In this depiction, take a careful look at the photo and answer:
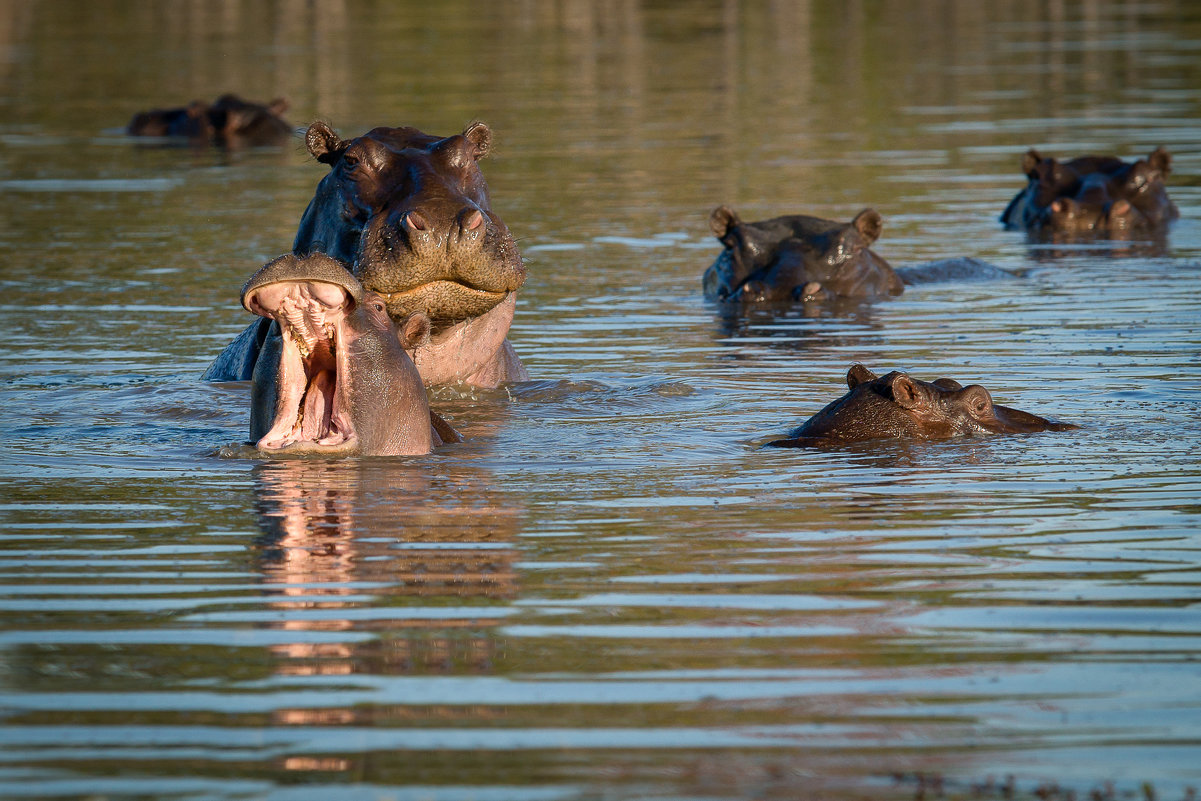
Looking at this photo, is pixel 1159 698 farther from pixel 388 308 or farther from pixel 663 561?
pixel 388 308

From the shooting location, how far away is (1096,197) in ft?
58.0

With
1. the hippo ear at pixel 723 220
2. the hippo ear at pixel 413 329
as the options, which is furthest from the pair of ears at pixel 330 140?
the hippo ear at pixel 723 220

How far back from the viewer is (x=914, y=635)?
5367 millimetres

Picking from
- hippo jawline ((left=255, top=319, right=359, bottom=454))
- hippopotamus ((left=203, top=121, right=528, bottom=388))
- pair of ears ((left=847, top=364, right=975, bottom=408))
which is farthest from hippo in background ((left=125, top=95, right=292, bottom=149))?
hippo jawline ((left=255, top=319, right=359, bottom=454))

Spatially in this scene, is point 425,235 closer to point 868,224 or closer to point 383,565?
point 383,565

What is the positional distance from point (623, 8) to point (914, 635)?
48.8 m

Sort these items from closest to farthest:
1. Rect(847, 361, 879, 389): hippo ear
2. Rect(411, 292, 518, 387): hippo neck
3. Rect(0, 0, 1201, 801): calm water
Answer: Rect(0, 0, 1201, 801): calm water, Rect(847, 361, 879, 389): hippo ear, Rect(411, 292, 518, 387): hippo neck

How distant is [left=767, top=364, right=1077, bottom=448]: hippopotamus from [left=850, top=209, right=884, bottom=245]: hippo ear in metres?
5.73

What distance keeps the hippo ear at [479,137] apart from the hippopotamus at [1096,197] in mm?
8794

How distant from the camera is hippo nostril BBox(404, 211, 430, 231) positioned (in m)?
8.65

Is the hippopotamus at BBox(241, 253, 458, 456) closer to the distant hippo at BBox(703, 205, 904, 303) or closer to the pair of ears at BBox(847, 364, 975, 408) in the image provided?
the pair of ears at BBox(847, 364, 975, 408)

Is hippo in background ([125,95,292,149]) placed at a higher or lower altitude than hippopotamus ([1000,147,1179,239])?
higher

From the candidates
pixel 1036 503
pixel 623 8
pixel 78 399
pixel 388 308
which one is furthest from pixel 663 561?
pixel 623 8

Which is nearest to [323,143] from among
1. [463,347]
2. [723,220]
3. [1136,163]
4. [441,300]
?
[441,300]
